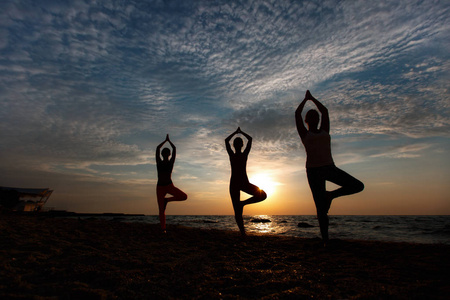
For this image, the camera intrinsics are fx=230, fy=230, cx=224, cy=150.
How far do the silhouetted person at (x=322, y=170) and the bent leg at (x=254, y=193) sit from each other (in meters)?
1.89

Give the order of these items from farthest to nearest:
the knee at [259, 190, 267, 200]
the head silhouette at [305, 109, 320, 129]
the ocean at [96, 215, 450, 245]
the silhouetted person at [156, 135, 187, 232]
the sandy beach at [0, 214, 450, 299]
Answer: the ocean at [96, 215, 450, 245] → the silhouetted person at [156, 135, 187, 232] → the knee at [259, 190, 267, 200] → the head silhouette at [305, 109, 320, 129] → the sandy beach at [0, 214, 450, 299]

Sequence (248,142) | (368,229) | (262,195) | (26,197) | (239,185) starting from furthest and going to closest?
1. (26,197)
2. (368,229)
3. (248,142)
4. (239,185)
5. (262,195)

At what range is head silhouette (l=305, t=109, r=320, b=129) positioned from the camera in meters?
5.09

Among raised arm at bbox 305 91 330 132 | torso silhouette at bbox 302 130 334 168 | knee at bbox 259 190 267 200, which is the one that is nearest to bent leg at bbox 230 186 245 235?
knee at bbox 259 190 267 200

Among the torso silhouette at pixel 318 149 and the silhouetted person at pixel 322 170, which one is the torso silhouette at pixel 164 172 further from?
the torso silhouette at pixel 318 149

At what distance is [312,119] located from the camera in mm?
5090

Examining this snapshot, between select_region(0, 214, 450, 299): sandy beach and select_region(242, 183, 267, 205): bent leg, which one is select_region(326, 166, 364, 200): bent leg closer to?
select_region(0, 214, 450, 299): sandy beach

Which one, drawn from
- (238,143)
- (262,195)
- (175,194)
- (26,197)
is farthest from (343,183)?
(26,197)

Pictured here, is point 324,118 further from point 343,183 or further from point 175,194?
point 175,194

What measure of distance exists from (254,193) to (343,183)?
2604mm

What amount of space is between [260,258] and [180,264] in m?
1.44

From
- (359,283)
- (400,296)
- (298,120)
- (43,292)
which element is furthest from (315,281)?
(298,120)

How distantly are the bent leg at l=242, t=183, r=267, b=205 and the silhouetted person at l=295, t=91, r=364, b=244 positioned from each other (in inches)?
74.4

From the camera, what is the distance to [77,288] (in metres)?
2.32
